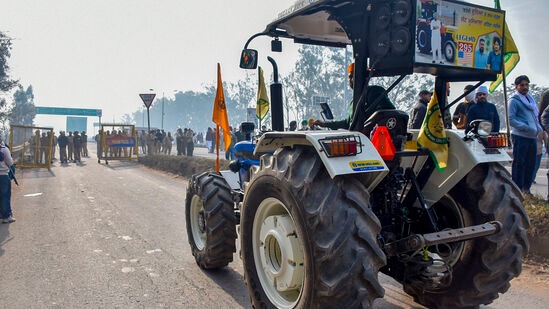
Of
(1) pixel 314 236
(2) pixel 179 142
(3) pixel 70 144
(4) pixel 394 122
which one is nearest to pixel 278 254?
(1) pixel 314 236

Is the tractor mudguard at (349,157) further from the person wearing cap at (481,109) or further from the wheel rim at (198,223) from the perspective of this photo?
the person wearing cap at (481,109)

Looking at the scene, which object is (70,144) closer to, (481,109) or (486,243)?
(481,109)

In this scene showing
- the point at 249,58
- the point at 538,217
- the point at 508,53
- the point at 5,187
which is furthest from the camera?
the point at 5,187

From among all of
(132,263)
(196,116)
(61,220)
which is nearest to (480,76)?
(132,263)

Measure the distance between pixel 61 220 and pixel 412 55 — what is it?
7.10 m

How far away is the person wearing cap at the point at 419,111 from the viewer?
6.62 meters

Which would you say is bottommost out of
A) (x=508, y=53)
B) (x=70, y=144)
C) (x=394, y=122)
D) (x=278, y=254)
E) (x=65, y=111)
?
(x=278, y=254)

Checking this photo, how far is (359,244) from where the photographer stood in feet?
8.66

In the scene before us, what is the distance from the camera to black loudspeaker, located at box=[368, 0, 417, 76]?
2.97m

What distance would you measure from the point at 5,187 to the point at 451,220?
306 inches

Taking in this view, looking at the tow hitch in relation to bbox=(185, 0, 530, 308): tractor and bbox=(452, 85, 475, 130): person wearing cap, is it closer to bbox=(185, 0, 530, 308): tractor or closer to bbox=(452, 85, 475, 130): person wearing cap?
bbox=(185, 0, 530, 308): tractor

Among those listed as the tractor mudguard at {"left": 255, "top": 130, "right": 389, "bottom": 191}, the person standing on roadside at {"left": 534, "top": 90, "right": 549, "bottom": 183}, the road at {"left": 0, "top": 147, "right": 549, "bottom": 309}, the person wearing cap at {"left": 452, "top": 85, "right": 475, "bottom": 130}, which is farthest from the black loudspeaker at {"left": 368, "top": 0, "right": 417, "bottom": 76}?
the person standing on roadside at {"left": 534, "top": 90, "right": 549, "bottom": 183}

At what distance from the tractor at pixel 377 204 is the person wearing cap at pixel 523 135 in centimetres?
372

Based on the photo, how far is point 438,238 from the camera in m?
2.88
